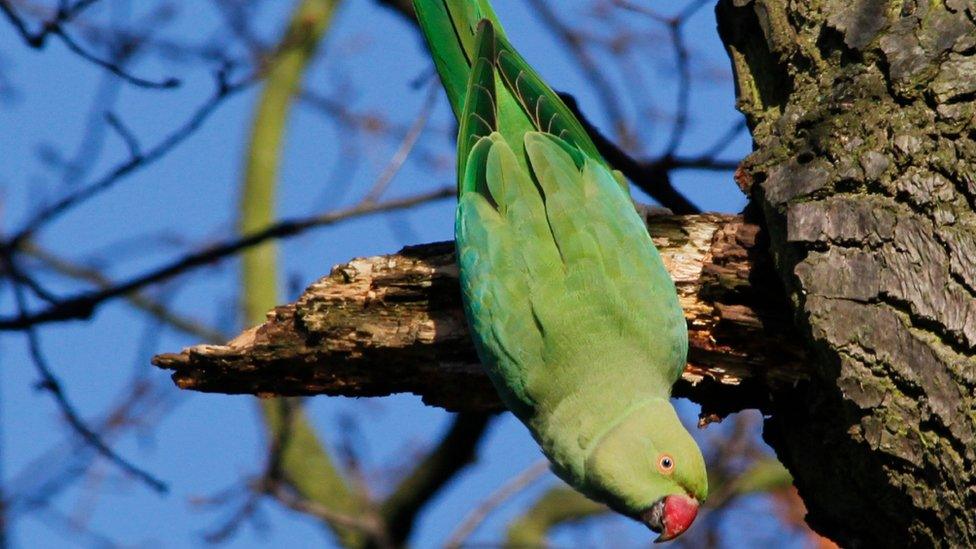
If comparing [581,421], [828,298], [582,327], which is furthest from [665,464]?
[828,298]

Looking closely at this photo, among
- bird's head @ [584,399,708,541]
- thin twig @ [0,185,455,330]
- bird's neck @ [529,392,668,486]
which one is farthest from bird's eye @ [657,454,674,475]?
thin twig @ [0,185,455,330]

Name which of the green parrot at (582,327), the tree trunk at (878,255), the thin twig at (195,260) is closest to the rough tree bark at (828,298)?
the tree trunk at (878,255)

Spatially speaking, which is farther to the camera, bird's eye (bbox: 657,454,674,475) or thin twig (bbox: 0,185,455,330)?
thin twig (bbox: 0,185,455,330)

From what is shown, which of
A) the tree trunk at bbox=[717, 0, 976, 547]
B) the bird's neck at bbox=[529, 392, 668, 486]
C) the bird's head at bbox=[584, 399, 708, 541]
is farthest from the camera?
the bird's neck at bbox=[529, 392, 668, 486]

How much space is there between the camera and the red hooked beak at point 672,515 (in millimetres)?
3324

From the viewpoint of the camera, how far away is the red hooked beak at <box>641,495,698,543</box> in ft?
10.9

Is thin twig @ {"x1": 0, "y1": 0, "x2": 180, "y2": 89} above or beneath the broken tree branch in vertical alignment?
above

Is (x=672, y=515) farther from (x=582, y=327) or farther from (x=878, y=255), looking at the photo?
(x=878, y=255)

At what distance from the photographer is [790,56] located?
3387mm

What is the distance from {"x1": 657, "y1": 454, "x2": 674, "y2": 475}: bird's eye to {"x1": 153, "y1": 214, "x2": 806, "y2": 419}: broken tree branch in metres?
0.29

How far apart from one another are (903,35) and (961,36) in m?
0.15

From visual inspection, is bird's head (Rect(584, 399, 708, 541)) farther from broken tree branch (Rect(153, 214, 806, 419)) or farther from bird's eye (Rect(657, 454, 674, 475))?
broken tree branch (Rect(153, 214, 806, 419))

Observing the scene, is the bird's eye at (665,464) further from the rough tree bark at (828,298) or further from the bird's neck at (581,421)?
the rough tree bark at (828,298)

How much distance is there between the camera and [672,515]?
10.9ft
